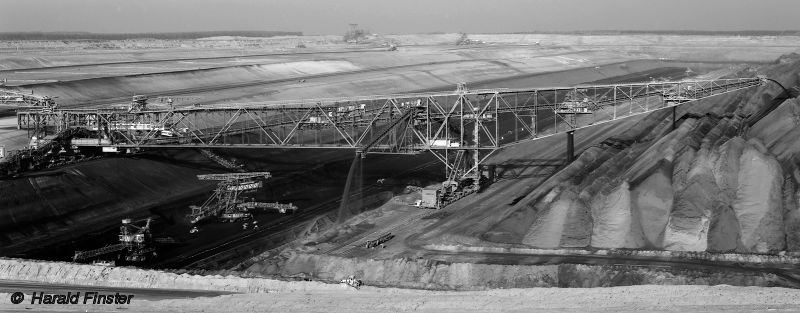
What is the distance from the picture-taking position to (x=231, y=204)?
59969 millimetres

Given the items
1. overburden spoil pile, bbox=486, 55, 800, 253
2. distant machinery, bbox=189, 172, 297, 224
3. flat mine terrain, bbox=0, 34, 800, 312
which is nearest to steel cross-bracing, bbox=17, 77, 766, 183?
flat mine terrain, bbox=0, 34, 800, 312

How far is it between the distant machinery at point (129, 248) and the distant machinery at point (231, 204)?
5.82m

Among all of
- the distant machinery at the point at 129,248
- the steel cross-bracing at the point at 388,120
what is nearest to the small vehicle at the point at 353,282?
the distant machinery at the point at 129,248

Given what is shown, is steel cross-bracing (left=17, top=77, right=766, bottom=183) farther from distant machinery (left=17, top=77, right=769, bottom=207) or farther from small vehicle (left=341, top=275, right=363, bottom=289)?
small vehicle (left=341, top=275, right=363, bottom=289)

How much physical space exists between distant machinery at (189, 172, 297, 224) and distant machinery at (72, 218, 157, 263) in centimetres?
582

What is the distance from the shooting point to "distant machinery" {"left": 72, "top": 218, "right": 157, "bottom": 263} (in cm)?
4875

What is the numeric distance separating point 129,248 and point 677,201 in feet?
90.7

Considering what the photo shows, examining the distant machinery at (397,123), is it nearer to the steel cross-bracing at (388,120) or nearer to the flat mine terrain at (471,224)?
the steel cross-bracing at (388,120)

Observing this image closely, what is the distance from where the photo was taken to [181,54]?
16088 cm

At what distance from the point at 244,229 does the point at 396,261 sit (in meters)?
14.2

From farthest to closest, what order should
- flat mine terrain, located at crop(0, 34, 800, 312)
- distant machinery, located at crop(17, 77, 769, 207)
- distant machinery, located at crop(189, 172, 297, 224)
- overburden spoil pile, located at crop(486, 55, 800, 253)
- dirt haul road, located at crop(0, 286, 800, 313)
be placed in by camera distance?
distant machinery, located at crop(17, 77, 769, 207) → distant machinery, located at crop(189, 172, 297, 224) → overburden spoil pile, located at crop(486, 55, 800, 253) → flat mine terrain, located at crop(0, 34, 800, 312) → dirt haul road, located at crop(0, 286, 800, 313)

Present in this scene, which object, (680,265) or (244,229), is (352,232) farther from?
(680,265)

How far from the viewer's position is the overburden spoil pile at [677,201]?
4581cm

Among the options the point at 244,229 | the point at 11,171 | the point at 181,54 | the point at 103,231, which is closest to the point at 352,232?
the point at 244,229
